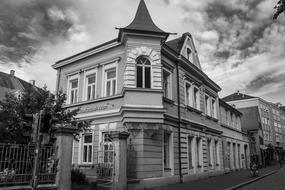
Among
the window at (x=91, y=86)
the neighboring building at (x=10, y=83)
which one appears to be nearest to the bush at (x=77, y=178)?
the window at (x=91, y=86)

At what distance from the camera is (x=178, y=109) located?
63.3ft

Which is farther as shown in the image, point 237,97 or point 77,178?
point 237,97

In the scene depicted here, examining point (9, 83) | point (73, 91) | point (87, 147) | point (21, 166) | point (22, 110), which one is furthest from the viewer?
point (9, 83)

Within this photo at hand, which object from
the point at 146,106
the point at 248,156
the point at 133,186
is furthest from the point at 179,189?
the point at 248,156

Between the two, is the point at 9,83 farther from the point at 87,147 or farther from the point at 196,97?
the point at 196,97

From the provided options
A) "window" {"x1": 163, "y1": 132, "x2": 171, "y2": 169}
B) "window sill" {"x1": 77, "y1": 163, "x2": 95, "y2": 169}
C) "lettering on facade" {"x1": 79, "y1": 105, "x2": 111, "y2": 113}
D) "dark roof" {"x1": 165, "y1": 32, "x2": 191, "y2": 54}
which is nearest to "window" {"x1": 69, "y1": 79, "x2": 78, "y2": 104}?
"lettering on facade" {"x1": 79, "y1": 105, "x2": 111, "y2": 113}

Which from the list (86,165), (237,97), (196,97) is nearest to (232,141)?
(196,97)

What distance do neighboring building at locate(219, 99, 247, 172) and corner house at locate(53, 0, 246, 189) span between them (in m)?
7.65

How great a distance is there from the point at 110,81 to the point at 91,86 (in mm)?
1945

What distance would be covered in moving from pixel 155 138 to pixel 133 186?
3.13 metres

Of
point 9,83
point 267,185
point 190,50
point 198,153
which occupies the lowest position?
point 267,185

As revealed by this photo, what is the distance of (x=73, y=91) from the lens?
20734 millimetres

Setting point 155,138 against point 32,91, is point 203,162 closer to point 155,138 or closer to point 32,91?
point 155,138

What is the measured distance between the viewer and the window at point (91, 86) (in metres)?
19.1
